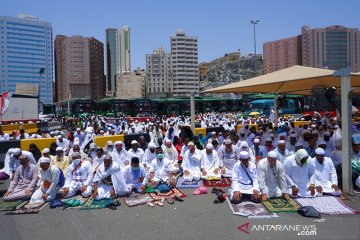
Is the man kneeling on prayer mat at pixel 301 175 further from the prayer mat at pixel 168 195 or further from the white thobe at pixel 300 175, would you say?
the prayer mat at pixel 168 195

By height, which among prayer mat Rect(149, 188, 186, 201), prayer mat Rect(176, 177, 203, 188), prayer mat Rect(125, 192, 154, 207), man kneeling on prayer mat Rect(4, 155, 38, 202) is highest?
man kneeling on prayer mat Rect(4, 155, 38, 202)

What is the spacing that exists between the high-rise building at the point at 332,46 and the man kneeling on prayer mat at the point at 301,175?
82977 millimetres

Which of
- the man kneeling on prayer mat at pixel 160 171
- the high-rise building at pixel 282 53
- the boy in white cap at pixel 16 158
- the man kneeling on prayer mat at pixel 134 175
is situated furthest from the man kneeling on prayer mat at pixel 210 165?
the high-rise building at pixel 282 53

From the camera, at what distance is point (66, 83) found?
94500 millimetres

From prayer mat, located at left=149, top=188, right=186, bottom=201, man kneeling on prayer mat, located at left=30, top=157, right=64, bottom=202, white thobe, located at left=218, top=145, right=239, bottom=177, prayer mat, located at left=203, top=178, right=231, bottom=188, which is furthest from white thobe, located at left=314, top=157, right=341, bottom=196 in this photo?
man kneeling on prayer mat, located at left=30, top=157, right=64, bottom=202

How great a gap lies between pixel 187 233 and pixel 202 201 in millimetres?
1345

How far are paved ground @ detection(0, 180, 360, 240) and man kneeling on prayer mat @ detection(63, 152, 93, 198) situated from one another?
69 centimetres

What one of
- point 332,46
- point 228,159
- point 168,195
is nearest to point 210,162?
point 228,159

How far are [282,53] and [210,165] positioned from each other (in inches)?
4012

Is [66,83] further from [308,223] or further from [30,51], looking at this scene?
[308,223]

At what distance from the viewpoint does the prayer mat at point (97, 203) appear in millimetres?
5123

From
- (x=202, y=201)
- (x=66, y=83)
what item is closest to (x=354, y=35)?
(x=66, y=83)

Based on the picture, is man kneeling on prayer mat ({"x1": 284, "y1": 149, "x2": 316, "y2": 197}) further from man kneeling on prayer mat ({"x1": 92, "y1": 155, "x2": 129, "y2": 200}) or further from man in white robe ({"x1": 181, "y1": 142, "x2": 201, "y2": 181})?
man kneeling on prayer mat ({"x1": 92, "y1": 155, "x2": 129, "y2": 200})

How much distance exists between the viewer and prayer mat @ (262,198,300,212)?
15.1 ft
